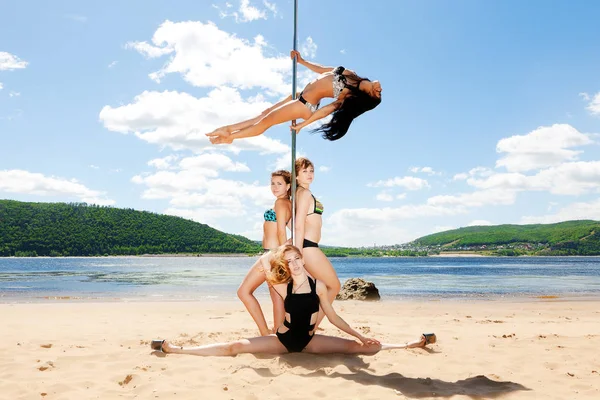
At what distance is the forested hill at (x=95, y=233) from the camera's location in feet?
324

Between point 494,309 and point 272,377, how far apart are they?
10499 millimetres

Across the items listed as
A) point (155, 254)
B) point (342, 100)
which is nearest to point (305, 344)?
point (342, 100)

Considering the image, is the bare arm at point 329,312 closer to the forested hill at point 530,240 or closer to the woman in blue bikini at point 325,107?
the woman in blue bikini at point 325,107

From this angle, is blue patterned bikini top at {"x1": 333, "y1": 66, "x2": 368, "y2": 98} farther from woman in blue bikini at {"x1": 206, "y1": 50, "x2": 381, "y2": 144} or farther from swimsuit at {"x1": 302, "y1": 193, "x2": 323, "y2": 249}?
swimsuit at {"x1": 302, "y1": 193, "x2": 323, "y2": 249}

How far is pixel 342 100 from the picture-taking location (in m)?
5.62

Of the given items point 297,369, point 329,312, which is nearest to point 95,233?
point 329,312

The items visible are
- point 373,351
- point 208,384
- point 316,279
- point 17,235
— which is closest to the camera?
point 208,384

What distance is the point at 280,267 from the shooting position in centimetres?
515

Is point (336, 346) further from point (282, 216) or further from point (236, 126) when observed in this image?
point (236, 126)

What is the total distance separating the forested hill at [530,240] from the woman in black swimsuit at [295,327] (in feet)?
403

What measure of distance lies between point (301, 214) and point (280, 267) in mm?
665

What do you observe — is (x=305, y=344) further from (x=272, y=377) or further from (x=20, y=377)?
(x=20, y=377)

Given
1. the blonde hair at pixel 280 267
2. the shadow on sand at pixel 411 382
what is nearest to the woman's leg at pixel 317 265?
the blonde hair at pixel 280 267

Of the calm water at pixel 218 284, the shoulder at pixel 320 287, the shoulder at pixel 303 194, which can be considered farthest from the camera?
the calm water at pixel 218 284
